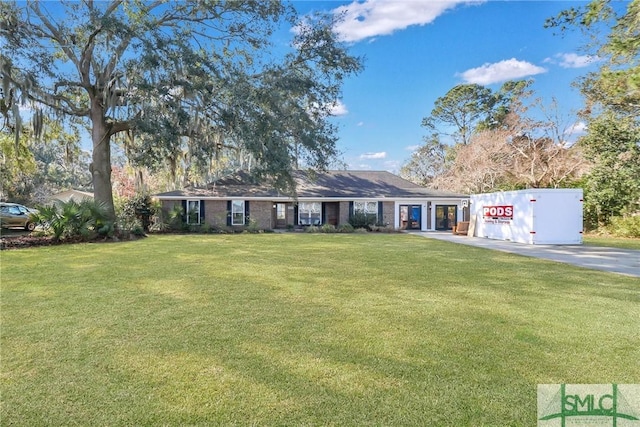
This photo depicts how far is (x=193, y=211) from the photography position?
20.7 metres

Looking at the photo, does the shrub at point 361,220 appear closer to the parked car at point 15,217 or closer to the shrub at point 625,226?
the shrub at point 625,226

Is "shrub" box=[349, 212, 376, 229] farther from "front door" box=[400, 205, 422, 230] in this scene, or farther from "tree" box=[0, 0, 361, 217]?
"tree" box=[0, 0, 361, 217]

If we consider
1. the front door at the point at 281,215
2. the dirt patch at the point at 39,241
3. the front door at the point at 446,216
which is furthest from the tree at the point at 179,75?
the front door at the point at 446,216

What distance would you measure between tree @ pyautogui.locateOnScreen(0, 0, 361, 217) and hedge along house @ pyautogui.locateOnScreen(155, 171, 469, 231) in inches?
232

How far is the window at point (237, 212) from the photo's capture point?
2139 centimetres

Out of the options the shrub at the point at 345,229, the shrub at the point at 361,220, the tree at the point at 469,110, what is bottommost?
the shrub at the point at 345,229

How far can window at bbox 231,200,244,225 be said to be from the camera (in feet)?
70.2

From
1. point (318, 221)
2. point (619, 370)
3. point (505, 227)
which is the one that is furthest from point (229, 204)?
point (619, 370)

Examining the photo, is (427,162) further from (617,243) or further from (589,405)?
(589,405)

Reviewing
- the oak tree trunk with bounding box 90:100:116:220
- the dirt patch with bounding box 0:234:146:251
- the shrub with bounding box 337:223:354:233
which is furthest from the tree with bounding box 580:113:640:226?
the oak tree trunk with bounding box 90:100:116:220

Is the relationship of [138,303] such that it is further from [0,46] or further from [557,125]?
[557,125]

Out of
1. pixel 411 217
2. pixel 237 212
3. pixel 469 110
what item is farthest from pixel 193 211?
pixel 469 110

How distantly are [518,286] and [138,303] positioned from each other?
20.6ft

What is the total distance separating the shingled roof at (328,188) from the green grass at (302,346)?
46.8ft
